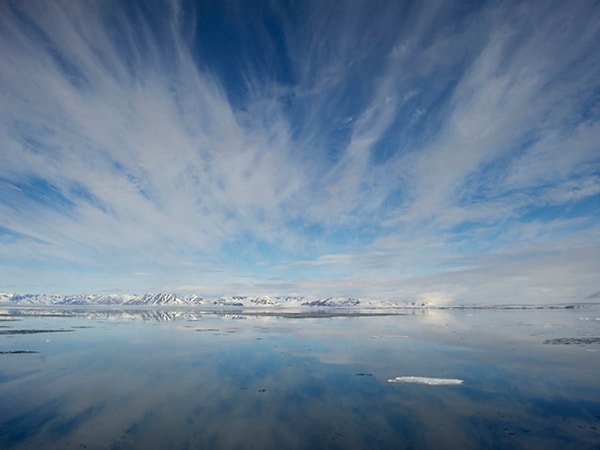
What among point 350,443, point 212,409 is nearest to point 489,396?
point 350,443

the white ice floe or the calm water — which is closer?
the calm water

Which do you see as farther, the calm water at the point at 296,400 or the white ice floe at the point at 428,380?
the white ice floe at the point at 428,380

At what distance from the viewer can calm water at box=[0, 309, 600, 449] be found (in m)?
10.0

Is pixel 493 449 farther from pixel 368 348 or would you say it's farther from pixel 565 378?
pixel 368 348

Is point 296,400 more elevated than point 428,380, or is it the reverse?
point 428,380

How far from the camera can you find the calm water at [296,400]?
1000 centimetres

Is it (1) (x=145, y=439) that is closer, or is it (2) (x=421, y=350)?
(1) (x=145, y=439)

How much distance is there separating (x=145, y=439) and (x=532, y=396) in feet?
50.0

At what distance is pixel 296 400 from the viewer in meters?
13.6

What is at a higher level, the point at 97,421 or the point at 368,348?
the point at 368,348

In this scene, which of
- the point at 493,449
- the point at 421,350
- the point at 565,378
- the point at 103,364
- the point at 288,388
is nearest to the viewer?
the point at 493,449

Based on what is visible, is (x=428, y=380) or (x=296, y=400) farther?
(x=428, y=380)

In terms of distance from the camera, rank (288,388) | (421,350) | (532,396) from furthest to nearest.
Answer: (421,350) → (288,388) → (532,396)

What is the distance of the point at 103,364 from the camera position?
2030 centimetres
